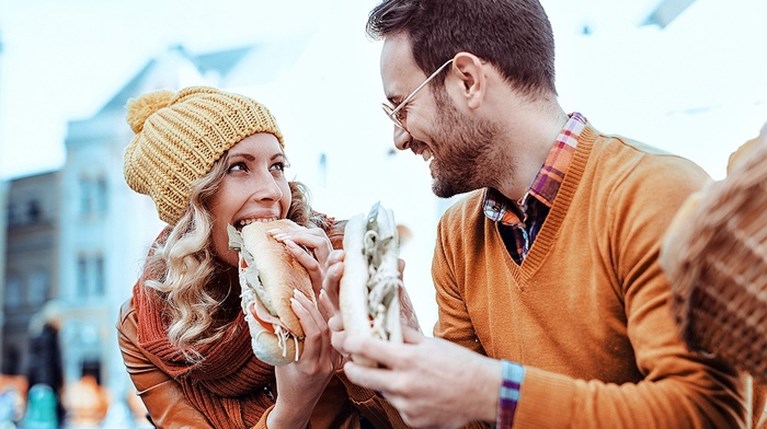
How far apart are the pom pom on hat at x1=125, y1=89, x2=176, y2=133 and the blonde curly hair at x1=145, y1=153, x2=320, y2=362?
1.59ft

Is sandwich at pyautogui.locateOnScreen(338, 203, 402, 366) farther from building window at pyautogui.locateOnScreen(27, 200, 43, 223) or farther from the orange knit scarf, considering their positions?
building window at pyautogui.locateOnScreen(27, 200, 43, 223)

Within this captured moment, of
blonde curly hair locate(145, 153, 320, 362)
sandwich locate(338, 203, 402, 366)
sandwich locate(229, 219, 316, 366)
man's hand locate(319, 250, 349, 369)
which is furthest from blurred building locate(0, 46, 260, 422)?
sandwich locate(338, 203, 402, 366)

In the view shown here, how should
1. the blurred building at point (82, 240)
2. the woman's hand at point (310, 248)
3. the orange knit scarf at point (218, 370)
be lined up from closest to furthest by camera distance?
the woman's hand at point (310, 248) < the orange knit scarf at point (218, 370) < the blurred building at point (82, 240)

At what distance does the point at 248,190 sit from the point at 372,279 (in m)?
1.07

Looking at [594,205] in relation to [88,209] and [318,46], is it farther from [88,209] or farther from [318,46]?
[88,209]

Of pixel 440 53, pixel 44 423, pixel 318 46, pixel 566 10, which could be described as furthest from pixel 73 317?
pixel 440 53

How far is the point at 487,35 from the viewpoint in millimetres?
1964

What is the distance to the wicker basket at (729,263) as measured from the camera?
1099mm

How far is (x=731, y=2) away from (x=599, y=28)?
1.11m

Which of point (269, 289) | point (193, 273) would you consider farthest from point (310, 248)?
point (193, 273)

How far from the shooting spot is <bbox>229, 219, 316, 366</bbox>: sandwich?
1977 millimetres

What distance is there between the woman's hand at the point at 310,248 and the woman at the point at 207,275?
2.1 inches

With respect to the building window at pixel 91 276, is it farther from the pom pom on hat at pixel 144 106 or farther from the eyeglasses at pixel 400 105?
the eyeglasses at pixel 400 105

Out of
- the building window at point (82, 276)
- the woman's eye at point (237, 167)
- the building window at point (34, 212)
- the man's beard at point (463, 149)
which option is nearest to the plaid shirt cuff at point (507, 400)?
the man's beard at point (463, 149)
